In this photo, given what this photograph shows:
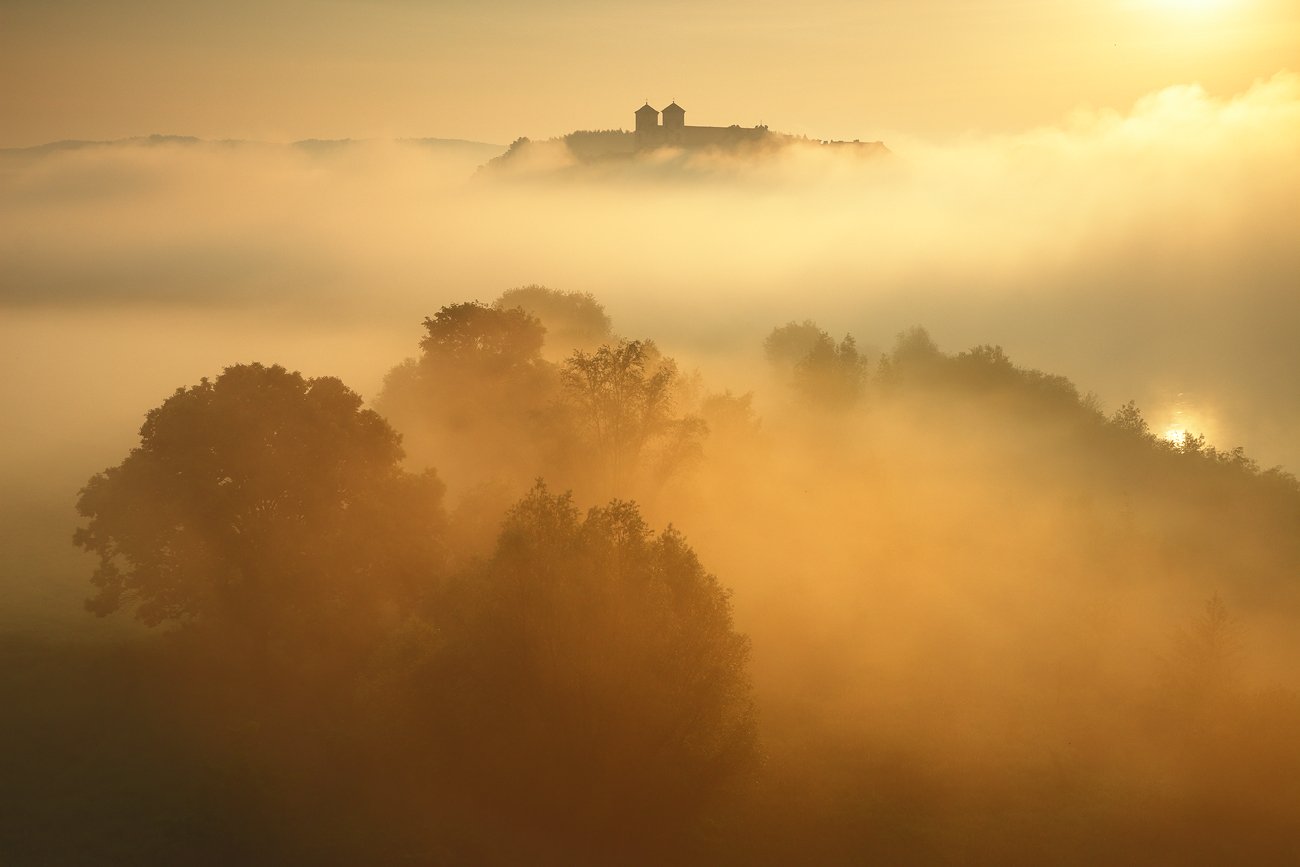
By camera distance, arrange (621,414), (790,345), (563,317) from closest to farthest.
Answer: (621,414) < (563,317) < (790,345)

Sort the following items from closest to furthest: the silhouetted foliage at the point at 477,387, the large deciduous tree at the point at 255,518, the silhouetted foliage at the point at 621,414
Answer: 1. the large deciduous tree at the point at 255,518
2. the silhouetted foliage at the point at 621,414
3. the silhouetted foliage at the point at 477,387

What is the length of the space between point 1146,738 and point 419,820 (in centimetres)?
2757

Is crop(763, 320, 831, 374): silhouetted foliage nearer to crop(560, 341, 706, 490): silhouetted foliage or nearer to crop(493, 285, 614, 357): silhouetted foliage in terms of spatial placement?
crop(493, 285, 614, 357): silhouetted foliage

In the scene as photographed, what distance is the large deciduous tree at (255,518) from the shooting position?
38438mm

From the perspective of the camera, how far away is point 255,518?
39312 millimetres

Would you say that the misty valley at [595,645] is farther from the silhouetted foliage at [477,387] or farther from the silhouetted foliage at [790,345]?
the silhouetted foliage at [790,345]

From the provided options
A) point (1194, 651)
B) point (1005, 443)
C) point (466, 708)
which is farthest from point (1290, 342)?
point (466, 708)

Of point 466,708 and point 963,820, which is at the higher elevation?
point 466,708

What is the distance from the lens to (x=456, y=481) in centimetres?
5772

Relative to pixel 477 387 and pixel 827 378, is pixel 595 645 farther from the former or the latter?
pixel 827 378

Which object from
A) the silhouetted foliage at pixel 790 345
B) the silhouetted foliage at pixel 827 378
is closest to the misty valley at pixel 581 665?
the silhouetted foliage at pixel 827 378

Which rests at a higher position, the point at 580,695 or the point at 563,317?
the point at 563,317

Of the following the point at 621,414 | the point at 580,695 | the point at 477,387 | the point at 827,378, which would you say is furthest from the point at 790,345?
the point at 580,695

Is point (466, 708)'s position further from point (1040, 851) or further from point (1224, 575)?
point (1224, 575)
